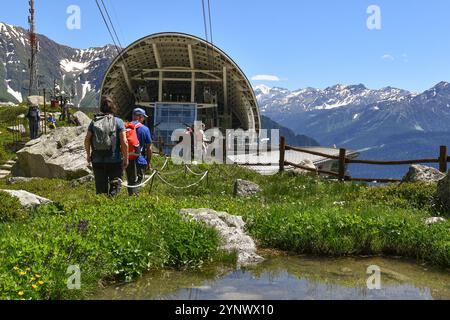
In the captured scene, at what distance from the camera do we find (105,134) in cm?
976

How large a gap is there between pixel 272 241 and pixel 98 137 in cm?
404

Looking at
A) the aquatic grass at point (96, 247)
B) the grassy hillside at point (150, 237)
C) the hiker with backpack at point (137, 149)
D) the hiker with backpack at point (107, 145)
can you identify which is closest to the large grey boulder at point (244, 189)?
the grassy hillside at point (150, 237)

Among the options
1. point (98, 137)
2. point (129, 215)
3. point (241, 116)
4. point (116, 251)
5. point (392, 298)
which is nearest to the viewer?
point (392, 298)

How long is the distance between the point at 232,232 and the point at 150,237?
67.4 inches

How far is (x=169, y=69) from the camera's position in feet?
169

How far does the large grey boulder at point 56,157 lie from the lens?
63.0ft

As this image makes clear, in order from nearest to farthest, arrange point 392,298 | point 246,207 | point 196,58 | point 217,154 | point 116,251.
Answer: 1. point 392,298
2. point 116,251
3. point 246,207
4. point 217,154
5. point 196,58

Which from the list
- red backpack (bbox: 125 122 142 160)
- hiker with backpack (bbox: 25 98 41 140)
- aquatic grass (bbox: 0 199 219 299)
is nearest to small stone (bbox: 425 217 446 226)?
aquatic grass (bbox: 0 199 219 299)

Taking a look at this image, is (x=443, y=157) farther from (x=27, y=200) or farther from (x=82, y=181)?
(x=27, y=200)

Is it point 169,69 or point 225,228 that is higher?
point 169,69

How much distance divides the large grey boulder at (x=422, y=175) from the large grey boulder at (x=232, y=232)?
790 centimetres

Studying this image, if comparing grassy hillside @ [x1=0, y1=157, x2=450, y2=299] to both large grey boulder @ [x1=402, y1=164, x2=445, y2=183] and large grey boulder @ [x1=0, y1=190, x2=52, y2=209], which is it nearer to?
large grey boulder @ [x1=0, y1=190, x2=52, y2=209]
